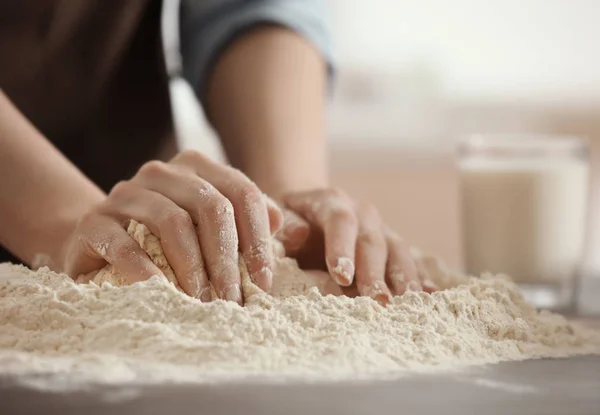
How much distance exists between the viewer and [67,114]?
3.33ft

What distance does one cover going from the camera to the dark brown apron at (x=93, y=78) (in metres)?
0.98

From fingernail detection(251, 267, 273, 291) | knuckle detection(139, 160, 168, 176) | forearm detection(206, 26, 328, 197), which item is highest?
forearm detection(206, 26, 328, 197)

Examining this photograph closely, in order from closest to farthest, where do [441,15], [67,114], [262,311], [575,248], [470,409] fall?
[470,409], [262,311], [575,248], [67,114], [441,15]

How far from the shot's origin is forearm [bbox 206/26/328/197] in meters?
0.91

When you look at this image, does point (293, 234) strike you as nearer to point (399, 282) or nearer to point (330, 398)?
point (399, 282)

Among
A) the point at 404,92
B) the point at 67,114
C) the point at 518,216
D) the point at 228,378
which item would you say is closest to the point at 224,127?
the point at 67,114

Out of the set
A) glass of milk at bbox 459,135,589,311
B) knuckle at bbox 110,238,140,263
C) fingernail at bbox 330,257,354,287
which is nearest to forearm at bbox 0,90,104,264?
knuckle at bbox 110,238,140,263

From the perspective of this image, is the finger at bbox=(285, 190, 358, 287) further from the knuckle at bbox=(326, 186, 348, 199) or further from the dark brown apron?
the dark brown apron

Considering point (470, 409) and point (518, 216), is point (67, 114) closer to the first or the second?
point (518, 216)

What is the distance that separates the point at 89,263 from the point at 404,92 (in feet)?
4.80

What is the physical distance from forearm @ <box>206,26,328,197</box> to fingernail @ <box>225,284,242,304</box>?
0.33 metres

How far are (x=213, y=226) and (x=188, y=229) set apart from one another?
17mm

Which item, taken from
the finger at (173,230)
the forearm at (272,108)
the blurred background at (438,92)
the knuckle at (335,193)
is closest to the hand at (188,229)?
the finger at (173,230)

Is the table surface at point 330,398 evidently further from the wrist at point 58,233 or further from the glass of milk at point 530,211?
the glass of milk at point 530,211
